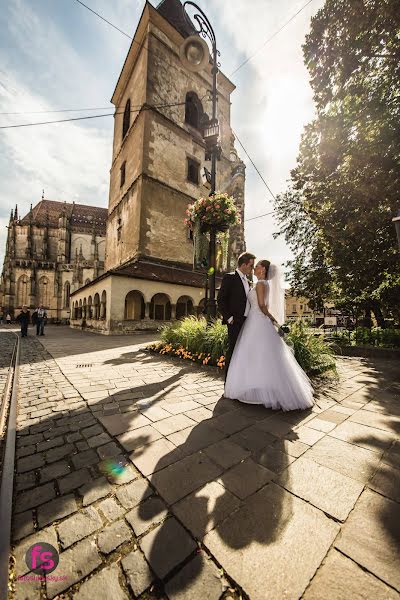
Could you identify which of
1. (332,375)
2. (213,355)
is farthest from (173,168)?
(332,375)

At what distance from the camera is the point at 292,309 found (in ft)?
191

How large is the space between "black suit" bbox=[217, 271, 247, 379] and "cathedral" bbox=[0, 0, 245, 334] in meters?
11.9

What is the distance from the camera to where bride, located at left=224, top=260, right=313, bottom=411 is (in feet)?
10.6

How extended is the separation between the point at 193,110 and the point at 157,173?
26.8 feet

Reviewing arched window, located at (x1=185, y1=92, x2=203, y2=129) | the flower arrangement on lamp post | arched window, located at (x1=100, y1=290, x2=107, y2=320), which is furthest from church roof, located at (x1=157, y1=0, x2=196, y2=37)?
the flower arrangement on lamp post

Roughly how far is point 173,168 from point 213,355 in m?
18.6

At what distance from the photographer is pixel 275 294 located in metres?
3.79

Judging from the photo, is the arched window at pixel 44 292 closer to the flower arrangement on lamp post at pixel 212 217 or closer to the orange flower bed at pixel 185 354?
the orange flower bed at pixel 185 354

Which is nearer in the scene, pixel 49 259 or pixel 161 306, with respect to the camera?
pixel 161 306

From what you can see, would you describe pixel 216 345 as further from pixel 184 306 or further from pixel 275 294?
pixel 184 306

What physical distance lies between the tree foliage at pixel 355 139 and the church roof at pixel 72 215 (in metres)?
48.3

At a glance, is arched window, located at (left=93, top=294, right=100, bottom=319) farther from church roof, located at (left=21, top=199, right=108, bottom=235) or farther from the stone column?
church roof, located at (left=21, top=199, right=108, bottom=235)

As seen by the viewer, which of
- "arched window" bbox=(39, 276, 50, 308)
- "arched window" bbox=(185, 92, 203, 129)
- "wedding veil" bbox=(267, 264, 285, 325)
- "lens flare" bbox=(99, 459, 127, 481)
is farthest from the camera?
"arched window" bbox=(39, 276, 50, 308)

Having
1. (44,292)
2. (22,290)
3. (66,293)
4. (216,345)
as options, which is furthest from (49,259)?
(216,345)
